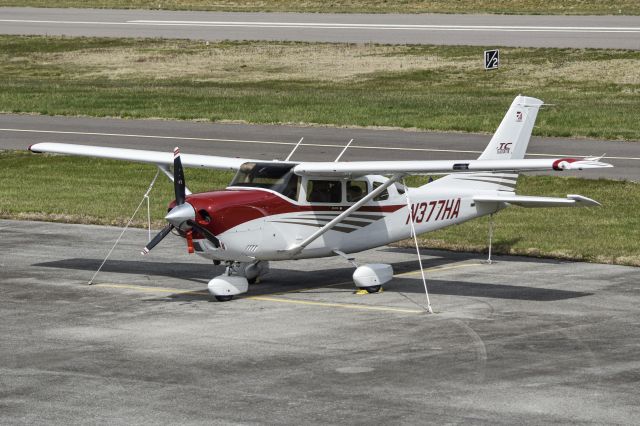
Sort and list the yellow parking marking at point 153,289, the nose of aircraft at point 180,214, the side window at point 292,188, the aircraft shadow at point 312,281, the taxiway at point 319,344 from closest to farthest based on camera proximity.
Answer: the taxiway at point 319,344
the nose of aircraft at point 180,214
the side window at point 292,188
the aircraft shadow at point 312,281
the yellow parking marking at point 153,289

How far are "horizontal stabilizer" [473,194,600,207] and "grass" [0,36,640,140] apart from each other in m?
17.4

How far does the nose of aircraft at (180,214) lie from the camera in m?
18.7

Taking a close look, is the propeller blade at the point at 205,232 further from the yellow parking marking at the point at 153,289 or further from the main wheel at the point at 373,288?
the main wheel at the point at 373,288

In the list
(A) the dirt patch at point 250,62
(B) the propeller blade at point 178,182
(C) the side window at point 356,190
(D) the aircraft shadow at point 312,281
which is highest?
(B) the propeller blade at point 178,182

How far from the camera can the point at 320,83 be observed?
52750 millimetres

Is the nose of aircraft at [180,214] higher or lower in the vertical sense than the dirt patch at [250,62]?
higher

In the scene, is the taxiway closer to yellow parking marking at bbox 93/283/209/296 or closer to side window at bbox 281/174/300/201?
yellow parking marking at bbox 93/283/209/296

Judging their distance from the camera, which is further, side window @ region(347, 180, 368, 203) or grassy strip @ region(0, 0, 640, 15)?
grassy strip @ region(0, 0, 640, 15)

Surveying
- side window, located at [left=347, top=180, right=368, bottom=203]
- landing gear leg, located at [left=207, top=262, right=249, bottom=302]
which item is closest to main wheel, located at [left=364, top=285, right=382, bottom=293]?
side window, located at [left=347, top=180, right=368, bottom=203]

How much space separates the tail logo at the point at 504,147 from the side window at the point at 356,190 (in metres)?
3.42

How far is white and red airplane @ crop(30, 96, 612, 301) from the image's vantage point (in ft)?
63.0

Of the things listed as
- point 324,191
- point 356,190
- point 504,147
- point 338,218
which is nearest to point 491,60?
point 504,147

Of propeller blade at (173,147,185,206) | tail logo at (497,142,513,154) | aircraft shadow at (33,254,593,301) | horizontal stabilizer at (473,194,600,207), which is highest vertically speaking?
propeller blade at (173,147,185,206)


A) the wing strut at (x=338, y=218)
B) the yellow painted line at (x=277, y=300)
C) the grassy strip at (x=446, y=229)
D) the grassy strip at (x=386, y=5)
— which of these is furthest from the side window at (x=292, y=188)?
the grassy strip at (x=386, y=5)
